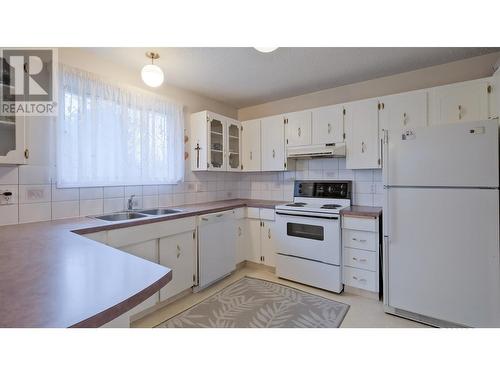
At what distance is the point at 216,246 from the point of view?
2.71 meters

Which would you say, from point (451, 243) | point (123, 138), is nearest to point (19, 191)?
point (123, 138)

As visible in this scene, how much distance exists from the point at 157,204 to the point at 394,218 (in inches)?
94.4

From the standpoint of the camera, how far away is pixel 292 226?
109 inches

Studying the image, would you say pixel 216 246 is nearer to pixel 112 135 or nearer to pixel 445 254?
pixel 112 135

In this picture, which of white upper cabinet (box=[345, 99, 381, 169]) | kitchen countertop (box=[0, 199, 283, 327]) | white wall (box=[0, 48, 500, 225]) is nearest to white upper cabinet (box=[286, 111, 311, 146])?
white wall (box=[0, 48, 500, 225])

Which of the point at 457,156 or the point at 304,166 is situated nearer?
the point at 457,156

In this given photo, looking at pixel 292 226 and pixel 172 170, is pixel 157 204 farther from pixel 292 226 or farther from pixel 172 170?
pixel 292 226

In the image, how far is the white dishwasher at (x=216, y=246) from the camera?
2.53 meters

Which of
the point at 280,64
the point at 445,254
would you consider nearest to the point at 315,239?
the point at 445,254

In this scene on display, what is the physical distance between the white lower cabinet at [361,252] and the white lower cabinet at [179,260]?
1567mm

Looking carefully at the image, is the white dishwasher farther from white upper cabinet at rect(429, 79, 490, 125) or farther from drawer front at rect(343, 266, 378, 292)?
white upper cabinet at rect(429, 79, 490, 125)

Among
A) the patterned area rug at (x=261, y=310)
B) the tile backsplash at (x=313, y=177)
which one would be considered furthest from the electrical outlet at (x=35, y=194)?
the tile backsplash at (x=313, y=177)

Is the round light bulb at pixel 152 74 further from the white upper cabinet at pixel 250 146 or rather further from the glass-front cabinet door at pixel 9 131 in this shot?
the white upper cabinet at pixel 250 146

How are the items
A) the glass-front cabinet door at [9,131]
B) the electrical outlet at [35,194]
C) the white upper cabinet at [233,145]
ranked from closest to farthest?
1. the glass-front cabinet door at [9,131]
2. the electrical outlet at [35,194]
3. the white upper cabinet at [233,145]
